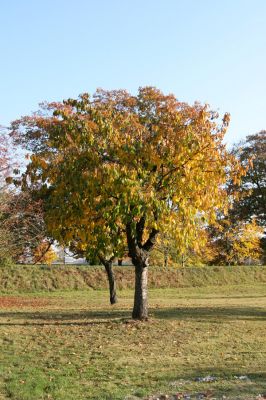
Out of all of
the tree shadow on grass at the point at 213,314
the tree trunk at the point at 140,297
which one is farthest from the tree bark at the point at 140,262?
the tree shadow on grass at the point at 213,314

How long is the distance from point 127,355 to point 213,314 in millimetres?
8307

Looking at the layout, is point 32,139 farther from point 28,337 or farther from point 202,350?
point 202,350

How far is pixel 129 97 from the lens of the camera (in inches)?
953

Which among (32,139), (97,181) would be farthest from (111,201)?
(32,139)

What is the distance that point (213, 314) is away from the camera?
18344 millimetres

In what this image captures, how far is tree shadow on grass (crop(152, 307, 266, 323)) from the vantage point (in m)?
17.1

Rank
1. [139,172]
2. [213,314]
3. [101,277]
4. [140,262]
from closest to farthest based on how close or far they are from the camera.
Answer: [139,172] → [140,262] → [213,314] → [101,277]

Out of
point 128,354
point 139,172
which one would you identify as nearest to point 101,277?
point 139,172

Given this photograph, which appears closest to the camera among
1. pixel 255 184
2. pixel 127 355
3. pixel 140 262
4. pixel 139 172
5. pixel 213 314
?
pixel 127 355

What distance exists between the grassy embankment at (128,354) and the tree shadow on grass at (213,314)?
37 mm

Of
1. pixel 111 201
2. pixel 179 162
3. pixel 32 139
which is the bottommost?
pixel 111 201

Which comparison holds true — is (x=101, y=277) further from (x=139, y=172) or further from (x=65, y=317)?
(x=139, y=172)

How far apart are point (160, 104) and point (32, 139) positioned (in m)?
7.94

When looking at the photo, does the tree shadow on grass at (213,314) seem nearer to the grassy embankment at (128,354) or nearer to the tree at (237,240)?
the grassy embankment at (128,354)
